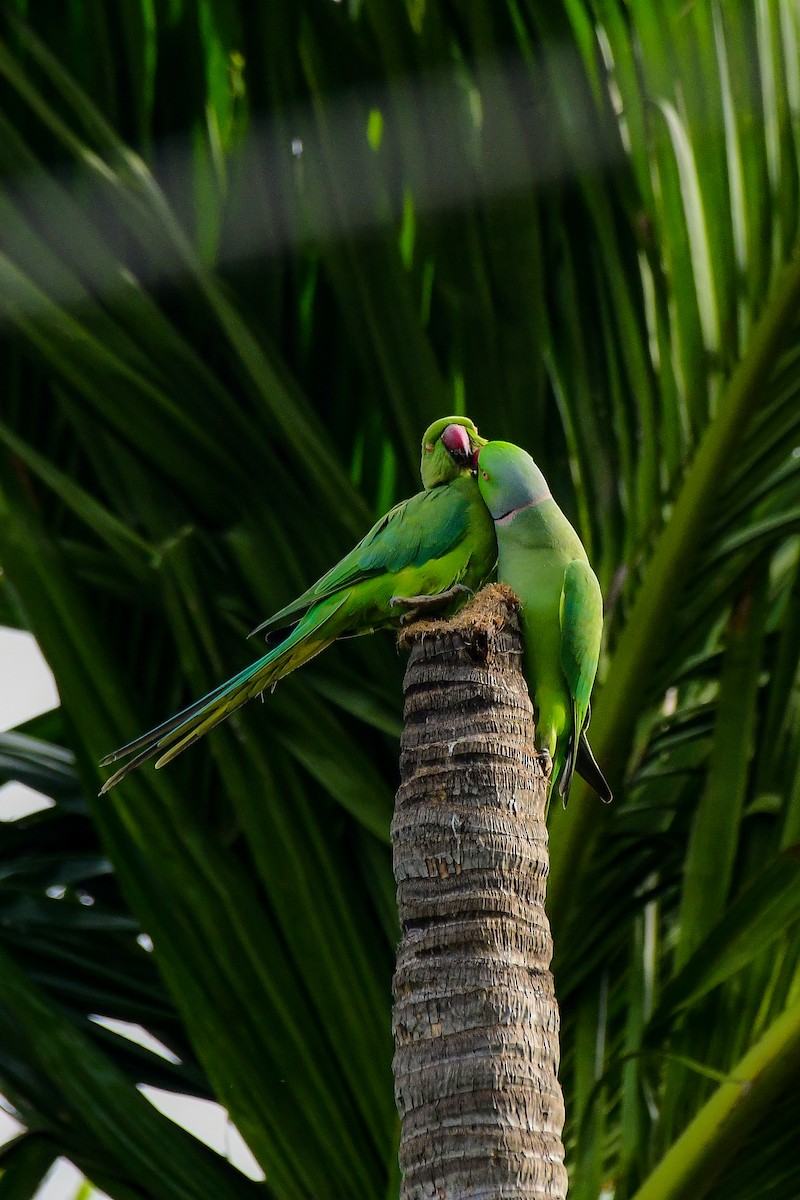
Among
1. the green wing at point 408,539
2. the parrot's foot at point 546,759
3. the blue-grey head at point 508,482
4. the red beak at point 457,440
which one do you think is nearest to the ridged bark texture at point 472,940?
the parrot's foot at point 546,759

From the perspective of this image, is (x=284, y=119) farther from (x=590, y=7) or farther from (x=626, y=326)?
(x=626, y=326)

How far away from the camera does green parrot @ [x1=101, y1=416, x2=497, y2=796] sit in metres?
2.56

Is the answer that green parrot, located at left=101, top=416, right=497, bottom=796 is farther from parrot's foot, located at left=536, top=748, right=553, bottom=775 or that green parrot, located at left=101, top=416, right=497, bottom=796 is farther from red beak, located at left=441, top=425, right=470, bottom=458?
parrot's foot, located at left=536, top=748, right=553, bottom=775

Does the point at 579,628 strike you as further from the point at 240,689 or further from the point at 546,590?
the point at 240,689

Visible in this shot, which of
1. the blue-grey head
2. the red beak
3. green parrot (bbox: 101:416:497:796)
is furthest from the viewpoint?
the red beak

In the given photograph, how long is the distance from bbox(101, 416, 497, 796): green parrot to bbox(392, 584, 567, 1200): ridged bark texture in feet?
1.55

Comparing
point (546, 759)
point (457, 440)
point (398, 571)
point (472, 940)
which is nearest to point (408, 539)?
point (398, 571)

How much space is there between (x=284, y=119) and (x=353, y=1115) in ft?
7.38

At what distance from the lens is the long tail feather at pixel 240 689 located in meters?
2.40

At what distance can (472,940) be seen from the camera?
1.84 meters

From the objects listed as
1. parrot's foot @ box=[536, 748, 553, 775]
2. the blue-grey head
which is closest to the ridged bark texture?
parrot's foot @ box=[536, 748, 553, 775]

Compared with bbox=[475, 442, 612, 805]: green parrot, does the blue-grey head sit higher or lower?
higher

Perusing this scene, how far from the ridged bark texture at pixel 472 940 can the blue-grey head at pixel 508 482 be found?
396 mm

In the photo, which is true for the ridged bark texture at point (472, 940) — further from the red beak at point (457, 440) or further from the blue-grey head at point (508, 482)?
the red beak at point (457, 440)
